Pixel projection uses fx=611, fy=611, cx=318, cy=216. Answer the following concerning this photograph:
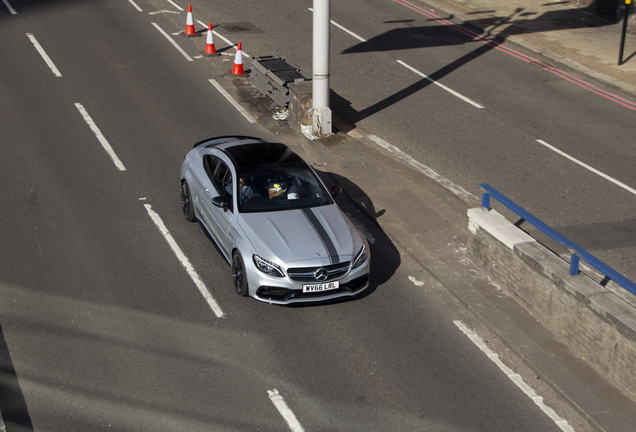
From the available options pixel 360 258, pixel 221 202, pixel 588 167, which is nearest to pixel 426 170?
pixel 588 167

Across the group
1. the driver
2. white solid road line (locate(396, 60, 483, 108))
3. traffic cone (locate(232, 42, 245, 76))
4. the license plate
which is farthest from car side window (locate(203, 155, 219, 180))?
white solid road line (locate(396, 60, 483, 108))

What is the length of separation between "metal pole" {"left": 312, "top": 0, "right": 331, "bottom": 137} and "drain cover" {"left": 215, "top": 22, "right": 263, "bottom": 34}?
297 inches

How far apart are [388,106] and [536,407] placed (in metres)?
9.76

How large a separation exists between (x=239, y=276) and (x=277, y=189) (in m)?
1.42

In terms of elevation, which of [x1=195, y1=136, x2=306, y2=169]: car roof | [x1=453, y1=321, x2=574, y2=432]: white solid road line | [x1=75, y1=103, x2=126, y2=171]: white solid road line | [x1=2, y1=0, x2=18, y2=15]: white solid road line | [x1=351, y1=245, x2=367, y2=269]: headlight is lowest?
[x1=453, y1=321, x2=574, y2=432]: white solid road line

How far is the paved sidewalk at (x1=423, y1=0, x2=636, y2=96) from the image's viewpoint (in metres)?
17.9

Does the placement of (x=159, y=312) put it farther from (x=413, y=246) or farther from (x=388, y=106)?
(x=388, y=106)

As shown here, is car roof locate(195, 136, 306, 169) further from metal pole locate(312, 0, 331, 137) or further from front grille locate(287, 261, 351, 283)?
metal pole locate(312, 0, 331, 137)

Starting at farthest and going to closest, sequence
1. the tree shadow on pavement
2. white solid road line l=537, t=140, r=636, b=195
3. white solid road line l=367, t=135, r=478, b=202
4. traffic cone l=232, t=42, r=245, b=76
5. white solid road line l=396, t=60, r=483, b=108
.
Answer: traffic cone l=232, t=42, r=245, b=76 → white solid road line l=396, t=60, r=483, b=108 → white solid road line l=537, t=140, r=636, b=195 → white solid road line l=367, t=135, r=478, b=202 → the tree shadow on pavement

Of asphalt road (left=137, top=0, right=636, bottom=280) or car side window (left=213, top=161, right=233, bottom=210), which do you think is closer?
car side window (left=213, top=161, right=233, bottom=210)

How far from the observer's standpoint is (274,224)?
8289 millimetres

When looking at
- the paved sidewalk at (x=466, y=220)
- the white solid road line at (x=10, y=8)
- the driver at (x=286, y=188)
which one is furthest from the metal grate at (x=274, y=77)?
the white solid road line at (x=10, y=8)

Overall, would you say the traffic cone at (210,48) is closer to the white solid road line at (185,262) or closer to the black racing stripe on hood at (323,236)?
the white solid road line at (185,262)

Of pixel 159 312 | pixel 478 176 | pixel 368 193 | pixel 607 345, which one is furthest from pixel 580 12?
pixel 159 312
